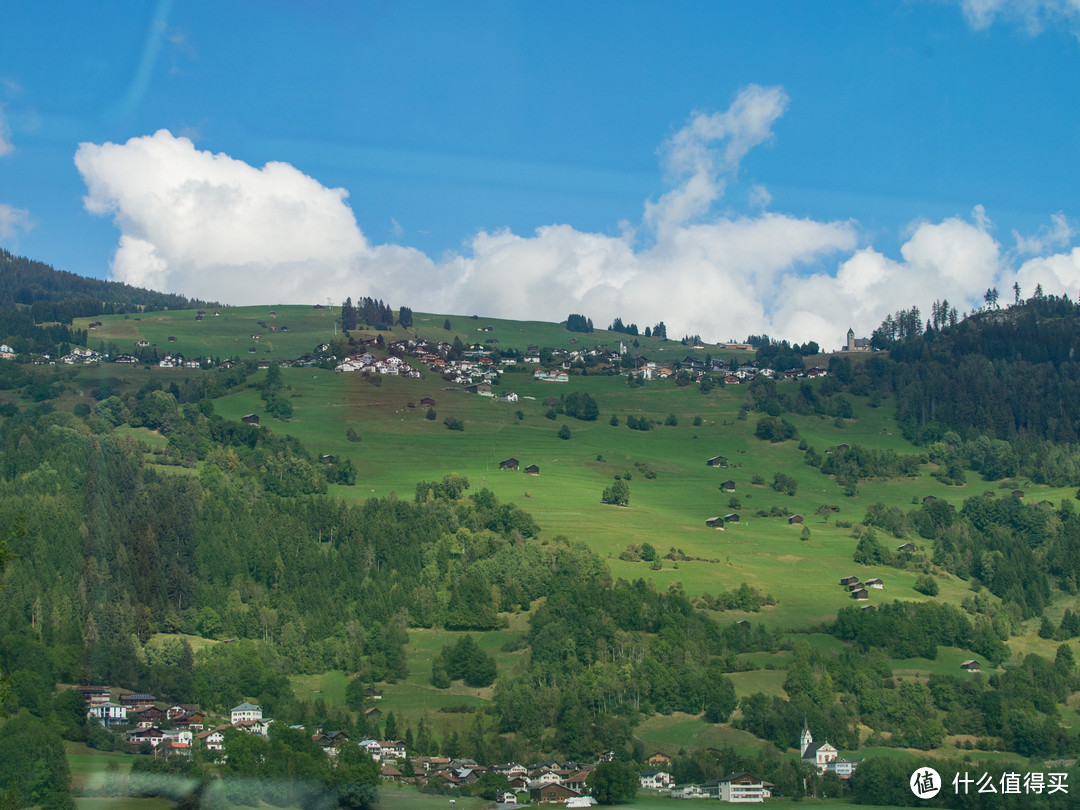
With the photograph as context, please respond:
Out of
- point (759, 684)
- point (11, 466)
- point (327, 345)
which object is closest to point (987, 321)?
point (327, 345)

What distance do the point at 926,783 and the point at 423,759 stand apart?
1017 inches

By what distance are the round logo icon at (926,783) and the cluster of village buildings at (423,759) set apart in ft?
14.0

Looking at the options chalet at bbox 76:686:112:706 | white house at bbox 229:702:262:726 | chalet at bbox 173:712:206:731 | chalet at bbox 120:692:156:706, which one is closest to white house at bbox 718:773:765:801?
white house at bbox 229:702:262:726

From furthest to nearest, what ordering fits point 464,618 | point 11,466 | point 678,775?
1. point 11,466
2. point 464,618
3. point 678,775

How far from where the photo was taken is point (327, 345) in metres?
185

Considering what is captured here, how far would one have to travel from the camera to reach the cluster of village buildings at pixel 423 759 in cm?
5988

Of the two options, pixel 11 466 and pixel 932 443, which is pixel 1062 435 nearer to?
pixel 932 443

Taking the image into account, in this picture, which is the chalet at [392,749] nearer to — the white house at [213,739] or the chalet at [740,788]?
the white house at [213,739]

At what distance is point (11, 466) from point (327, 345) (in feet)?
254

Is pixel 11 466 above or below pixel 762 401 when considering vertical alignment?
below

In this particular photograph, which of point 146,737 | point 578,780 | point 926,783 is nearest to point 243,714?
point 146,737

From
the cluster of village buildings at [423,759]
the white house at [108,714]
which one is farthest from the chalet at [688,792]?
the white house at [108,714]

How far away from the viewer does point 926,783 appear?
5894 centimetres

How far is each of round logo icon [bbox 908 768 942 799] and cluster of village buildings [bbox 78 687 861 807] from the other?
4269 mm
